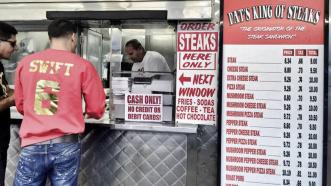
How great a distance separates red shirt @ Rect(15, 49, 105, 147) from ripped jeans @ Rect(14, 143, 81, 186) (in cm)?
7

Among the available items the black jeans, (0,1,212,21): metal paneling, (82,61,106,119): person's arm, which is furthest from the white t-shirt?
the black jeans

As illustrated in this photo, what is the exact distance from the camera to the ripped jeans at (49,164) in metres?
2.82

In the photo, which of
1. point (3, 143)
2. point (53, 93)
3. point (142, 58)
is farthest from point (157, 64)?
point (3, 143)

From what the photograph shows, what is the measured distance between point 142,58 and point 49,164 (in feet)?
4.63

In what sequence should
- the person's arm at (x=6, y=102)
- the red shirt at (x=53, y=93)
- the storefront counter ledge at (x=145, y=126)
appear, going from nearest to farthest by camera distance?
the red shirt at (x=53, y=93) < the person's arm at (x=6, y=102) < the storefront counter ledge at (x=145, y=126)

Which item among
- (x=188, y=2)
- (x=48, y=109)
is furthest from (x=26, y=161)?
(x=188, y=2)

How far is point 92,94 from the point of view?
115 inches

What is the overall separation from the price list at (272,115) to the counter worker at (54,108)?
115cm

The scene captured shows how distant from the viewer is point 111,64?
3.82 metres

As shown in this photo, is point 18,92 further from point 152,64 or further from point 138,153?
point 152,64

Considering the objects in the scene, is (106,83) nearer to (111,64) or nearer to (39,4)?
(111,64)

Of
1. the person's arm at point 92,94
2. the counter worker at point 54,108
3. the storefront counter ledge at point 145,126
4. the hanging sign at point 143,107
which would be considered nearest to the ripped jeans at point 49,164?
the counter worker at point 54,108

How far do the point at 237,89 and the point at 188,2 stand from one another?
0.82 metres

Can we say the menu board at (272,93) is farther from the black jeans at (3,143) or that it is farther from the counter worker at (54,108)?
the black jeans at (3,143)
